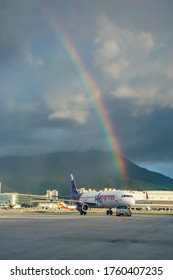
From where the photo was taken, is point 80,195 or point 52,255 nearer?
point 52,255

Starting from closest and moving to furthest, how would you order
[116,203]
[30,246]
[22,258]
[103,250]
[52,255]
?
[22,258], [52,255], [103,250], [30,246], [116,203]

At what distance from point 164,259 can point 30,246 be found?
25.2 ft

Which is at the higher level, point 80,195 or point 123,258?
point 80,195

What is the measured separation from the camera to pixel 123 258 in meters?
15.7

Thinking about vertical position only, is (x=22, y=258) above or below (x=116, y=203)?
below
